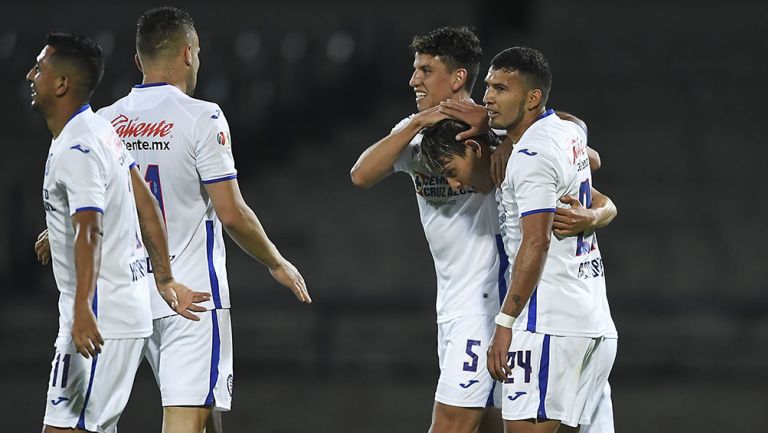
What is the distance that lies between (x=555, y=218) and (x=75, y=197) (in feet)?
6.11

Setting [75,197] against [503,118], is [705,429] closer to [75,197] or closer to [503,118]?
[503,118]

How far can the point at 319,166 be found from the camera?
47.4 feet

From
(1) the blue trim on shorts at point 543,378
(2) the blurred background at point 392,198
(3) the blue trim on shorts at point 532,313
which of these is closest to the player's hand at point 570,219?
(3) the blue trim on shorts at point 532,313

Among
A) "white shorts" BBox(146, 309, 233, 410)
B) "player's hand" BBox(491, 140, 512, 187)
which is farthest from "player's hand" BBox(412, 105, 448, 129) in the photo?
→ "white shorts" BBox(146, 309, 233, 410)

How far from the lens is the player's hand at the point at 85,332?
3.68 meters

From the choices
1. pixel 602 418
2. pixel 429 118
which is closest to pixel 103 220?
pixel 429 118

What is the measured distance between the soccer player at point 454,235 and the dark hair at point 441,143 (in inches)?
2.2

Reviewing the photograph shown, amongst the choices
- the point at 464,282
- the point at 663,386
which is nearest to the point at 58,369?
the point at 464,282

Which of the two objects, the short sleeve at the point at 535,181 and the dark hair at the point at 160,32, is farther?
the dark hair at the point at 160,32

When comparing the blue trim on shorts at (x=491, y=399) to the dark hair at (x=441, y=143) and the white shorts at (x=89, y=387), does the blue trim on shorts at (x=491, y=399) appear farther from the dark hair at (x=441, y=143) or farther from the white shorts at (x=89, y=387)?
the white shorts at (x=89, y=387)

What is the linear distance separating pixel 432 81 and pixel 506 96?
727 mm

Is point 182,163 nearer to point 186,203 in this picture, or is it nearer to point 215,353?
point 186,203

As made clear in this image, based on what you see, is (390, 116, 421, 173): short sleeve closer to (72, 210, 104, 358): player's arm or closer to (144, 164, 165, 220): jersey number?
(144, 164, 165, 220): jersey number

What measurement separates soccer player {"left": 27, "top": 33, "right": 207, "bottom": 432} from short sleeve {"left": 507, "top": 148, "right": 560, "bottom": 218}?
1.52 meters
